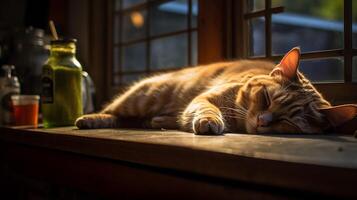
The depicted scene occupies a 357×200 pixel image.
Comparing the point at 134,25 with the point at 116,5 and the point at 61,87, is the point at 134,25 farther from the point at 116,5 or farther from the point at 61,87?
the point at 61,87

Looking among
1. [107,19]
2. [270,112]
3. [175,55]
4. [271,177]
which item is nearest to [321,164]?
[271,177]

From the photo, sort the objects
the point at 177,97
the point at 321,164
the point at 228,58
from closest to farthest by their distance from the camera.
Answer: the point at 321,164
the point at 177,97
the point at 228,58

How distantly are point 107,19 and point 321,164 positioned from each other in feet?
6.76

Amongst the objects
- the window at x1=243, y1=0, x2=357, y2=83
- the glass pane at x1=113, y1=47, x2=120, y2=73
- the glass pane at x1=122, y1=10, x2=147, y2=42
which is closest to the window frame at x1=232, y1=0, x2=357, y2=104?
the window at x1=243, y1=0, x2=357, y2=83

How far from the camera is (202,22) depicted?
1.71 m

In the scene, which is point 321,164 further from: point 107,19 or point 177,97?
point 107,19

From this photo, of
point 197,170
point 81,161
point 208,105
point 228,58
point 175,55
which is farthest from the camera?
point 175,55

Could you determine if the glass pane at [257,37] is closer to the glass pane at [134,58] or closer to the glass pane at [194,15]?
the glass pane at [194,15]

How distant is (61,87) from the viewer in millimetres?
1495

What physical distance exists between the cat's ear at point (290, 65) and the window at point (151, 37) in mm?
733

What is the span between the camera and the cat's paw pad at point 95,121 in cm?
142

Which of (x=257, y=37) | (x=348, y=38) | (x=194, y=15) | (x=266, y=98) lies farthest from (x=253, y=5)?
(x=266, y=98)

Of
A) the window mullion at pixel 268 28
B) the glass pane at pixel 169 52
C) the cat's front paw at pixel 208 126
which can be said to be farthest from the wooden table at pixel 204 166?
the glass pane at pixel 169 52

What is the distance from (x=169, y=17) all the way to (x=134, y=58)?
0.33m
